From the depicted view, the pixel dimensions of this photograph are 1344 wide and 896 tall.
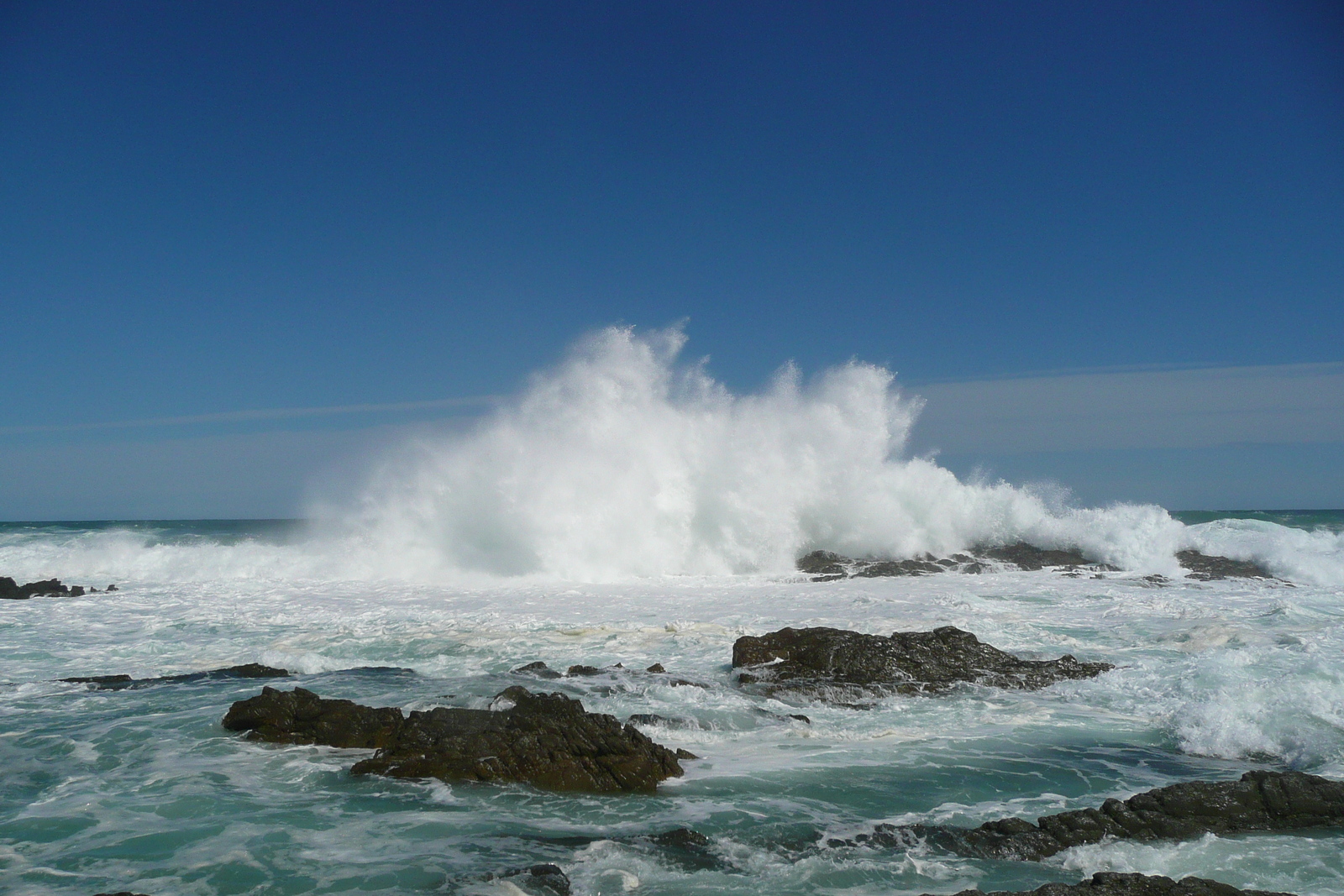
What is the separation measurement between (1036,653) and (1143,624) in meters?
3.81

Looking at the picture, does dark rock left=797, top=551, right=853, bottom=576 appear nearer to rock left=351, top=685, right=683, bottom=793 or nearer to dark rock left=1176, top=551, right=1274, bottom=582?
dark rock left=1176, top=551, right=1274, bottom=582

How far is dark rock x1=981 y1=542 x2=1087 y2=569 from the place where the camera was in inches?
973

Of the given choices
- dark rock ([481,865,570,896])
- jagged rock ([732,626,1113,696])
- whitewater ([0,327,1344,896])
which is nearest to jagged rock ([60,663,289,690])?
whitewater ([0,327,1344,896])

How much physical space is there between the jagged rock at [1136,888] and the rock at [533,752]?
3.04 m

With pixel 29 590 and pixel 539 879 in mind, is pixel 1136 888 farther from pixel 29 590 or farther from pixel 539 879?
pixel 29 590

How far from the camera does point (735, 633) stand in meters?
13.4

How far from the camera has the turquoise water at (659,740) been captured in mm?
5152

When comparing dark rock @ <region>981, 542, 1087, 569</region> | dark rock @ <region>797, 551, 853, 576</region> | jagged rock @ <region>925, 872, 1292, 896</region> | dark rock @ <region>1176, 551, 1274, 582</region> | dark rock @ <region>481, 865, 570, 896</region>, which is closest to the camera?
jagged rock @ <region>925, 872, 1292, 896</region>

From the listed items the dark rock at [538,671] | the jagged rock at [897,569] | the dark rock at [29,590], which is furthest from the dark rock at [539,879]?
the dark rock at [29,590]

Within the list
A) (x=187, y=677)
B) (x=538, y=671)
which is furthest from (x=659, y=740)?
(x=187, y=677)

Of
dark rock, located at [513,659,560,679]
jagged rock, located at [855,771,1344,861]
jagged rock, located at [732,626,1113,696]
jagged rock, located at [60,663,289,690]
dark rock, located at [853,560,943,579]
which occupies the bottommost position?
jagged rock, located at [60,663,289,690]

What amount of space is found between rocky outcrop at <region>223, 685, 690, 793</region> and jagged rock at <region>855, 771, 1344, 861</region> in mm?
2113

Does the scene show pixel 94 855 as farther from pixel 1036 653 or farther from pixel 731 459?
pixel 731 459

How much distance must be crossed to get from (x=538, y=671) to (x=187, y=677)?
14.8ft
